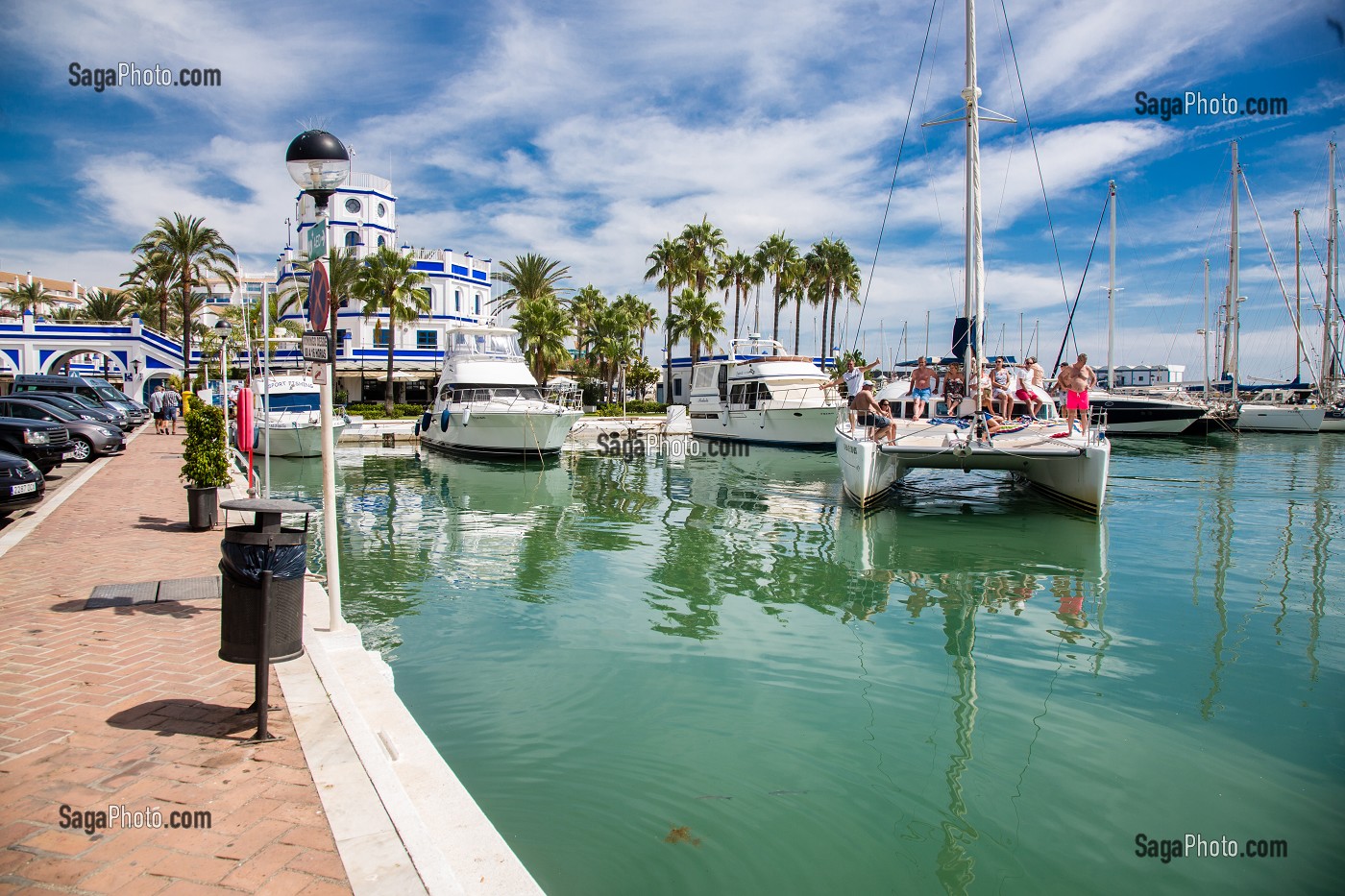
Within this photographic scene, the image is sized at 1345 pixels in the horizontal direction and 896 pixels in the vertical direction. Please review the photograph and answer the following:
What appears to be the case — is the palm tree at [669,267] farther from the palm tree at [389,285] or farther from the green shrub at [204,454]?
the green shrub at [204,454]

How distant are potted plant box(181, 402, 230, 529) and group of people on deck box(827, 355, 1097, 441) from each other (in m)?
11.3

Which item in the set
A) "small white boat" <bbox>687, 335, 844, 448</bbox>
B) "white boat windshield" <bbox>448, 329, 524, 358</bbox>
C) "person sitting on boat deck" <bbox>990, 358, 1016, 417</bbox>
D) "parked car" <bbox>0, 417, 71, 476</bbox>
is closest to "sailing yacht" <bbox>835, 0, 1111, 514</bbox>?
"person sitting on boat deck" <bbox>990, 358, 1016, 417</bbox>

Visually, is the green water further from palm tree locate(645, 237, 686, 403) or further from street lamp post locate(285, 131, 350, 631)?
palm tree locate(645, 237, 686, 403)

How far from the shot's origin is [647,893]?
3857mm

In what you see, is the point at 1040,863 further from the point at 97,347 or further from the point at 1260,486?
the point at 97,347

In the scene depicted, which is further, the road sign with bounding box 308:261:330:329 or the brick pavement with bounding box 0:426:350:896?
the road sign with bounding box 308:261:330:329

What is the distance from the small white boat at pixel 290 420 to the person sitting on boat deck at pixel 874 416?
57.8 feet

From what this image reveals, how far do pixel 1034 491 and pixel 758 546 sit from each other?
8.51 m

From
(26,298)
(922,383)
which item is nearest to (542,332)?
(922,383)

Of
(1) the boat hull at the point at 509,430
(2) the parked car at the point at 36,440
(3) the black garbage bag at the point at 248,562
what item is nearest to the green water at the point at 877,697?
(3) the black garbage bag at the point at 248,562

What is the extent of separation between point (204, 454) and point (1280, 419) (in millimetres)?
50983

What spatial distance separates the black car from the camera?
32.9 ft

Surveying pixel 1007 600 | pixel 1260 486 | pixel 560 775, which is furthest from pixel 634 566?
pixel 1260 486

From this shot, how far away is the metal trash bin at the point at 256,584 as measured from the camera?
4.34 metres
